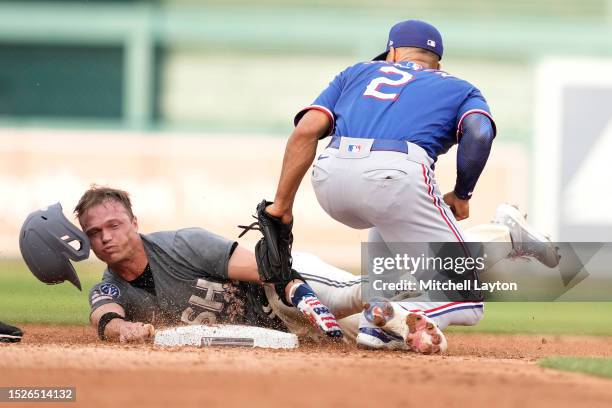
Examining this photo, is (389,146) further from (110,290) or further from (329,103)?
(110,290)

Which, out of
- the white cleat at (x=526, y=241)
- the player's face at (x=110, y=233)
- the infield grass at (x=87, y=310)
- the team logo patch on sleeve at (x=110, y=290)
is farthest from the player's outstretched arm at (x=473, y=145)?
the infield grass at (x=87, y=310)

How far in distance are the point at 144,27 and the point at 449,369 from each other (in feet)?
47.9

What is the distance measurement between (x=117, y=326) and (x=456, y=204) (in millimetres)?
1817

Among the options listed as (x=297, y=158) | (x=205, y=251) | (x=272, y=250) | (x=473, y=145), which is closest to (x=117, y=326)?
(x=205, y=251)

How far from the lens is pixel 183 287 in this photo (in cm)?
531

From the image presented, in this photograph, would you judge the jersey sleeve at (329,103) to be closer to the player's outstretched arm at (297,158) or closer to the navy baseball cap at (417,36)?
the player's outstretched arm at (297,158)

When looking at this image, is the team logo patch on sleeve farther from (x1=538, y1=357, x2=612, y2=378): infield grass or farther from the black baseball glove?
(x1=538, y1=357, x2=612, y2=378): infield grass

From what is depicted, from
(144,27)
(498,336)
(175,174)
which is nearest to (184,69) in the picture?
(144,27)

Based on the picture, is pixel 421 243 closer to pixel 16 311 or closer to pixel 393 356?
pixel 393 356

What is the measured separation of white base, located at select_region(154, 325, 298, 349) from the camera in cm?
498

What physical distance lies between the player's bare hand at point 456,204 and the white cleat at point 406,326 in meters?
0.77

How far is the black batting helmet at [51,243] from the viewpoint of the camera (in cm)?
523

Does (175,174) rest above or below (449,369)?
above

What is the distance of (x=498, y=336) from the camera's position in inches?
283
